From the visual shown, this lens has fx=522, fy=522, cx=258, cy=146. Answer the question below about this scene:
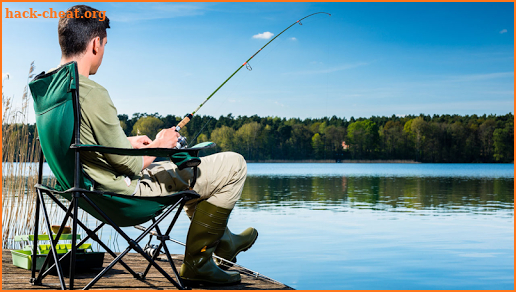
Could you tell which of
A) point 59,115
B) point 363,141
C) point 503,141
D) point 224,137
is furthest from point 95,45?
point 363,141

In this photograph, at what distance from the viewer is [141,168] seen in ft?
7.07

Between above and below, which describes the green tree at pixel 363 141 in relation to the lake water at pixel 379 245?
above

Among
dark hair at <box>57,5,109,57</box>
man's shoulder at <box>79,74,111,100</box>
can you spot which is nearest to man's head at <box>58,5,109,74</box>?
dark hair at <box>57,5,109,57</box>

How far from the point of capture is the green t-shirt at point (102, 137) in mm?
1956

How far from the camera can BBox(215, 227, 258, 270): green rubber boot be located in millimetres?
2629

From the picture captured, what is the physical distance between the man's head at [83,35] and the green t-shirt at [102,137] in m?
0.14

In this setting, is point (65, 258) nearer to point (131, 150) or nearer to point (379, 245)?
point (131, 150)

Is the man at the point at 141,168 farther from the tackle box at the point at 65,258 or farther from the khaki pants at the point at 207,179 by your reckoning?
the tackle box at the point at 65,258

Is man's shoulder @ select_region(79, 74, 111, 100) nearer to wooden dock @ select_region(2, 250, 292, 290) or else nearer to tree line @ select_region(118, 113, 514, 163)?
wooden dock @ select_region(2, 250, 292, 290)

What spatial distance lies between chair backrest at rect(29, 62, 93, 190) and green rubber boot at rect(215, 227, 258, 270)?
0.85m

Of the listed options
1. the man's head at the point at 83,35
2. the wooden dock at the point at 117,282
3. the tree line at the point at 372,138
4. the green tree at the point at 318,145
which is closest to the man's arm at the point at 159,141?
the man's head at the point at 83,35

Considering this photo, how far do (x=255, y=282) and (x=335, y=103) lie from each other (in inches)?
2793

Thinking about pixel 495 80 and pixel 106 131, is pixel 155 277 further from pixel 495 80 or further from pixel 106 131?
pixel 495 80

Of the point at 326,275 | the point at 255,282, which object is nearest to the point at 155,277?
the point at 255,282
